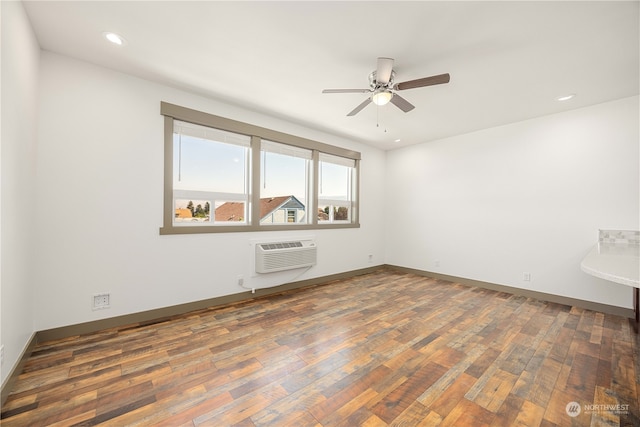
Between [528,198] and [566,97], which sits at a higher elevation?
[566,97]

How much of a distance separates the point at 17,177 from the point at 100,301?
1.36 meters

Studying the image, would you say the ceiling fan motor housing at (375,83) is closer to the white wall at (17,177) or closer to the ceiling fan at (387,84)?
the ceiling fan at (387,84)

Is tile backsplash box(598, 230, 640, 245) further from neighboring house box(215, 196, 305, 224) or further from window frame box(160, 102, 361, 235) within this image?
neighboring house box(215, 196, 305, 224)

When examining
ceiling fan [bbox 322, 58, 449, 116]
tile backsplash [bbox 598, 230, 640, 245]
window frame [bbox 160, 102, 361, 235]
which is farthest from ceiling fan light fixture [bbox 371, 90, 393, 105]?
A: tile backsplash [bbox 598, 230, 640, 245]

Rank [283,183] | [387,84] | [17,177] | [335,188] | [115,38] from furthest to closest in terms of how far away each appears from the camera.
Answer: [335,188] < [283,183] < [387,84] < [115,38] < [17,177]

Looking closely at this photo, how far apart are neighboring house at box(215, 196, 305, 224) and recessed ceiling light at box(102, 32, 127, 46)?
6.29ft

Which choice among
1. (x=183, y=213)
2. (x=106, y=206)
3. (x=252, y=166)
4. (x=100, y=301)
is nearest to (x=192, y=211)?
(x=183, y=213)

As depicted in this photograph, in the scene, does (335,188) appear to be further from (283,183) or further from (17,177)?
(17,177)

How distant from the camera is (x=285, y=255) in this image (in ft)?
12.4

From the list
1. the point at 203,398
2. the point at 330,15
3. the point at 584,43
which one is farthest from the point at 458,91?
the point at 203,398

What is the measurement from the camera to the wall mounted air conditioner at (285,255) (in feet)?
11.8

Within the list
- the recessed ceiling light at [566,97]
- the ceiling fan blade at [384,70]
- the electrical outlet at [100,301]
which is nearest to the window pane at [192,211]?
the electrical outlet at [100,301]

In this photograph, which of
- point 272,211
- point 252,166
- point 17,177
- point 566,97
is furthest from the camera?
point 272,211

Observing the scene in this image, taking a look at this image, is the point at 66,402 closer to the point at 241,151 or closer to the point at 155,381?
the point at 155,381
